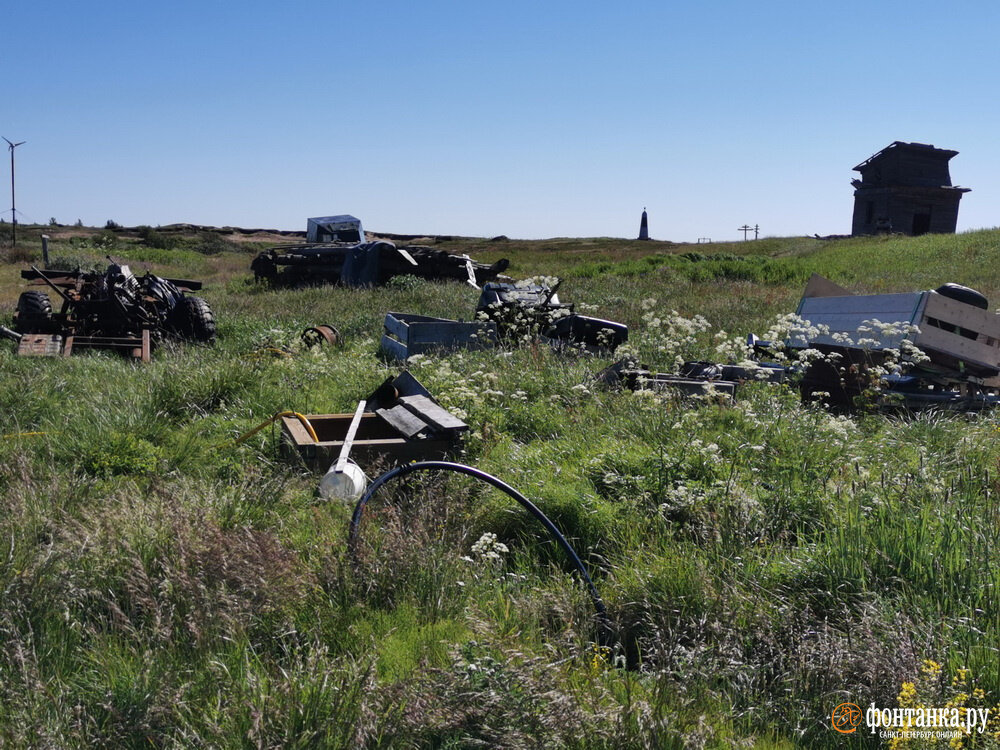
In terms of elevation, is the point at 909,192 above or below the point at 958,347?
above

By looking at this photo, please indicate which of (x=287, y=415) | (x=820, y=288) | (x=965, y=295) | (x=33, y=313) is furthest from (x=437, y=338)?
(x=33, y=313)

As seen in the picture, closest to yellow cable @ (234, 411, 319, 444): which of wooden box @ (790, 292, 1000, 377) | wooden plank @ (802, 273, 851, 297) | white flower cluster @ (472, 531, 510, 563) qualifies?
white flower cluster @ (472, 531, 510, 563)

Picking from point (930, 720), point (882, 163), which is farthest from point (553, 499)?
point (882, 163)

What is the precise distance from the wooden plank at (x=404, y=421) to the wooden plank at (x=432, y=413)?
39 millimetres

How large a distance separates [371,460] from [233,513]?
131cm

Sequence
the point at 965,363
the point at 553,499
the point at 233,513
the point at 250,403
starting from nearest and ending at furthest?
the point at 233,513
the point at 553,499
the point at 250,403
the point at 965,363

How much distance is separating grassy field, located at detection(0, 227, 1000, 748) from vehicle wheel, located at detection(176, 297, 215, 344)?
208 inches

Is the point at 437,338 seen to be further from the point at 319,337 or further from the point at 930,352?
the point at 930,352

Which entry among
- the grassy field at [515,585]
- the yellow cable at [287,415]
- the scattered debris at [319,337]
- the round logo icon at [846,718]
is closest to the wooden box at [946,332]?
the grassy field at [515,585]

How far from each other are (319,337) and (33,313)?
4.52 metres

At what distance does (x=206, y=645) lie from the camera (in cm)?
279

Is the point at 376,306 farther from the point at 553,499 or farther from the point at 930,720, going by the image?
the point at 930,720

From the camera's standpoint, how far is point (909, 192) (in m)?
51.5

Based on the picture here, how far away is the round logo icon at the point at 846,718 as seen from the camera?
258 centimetres
